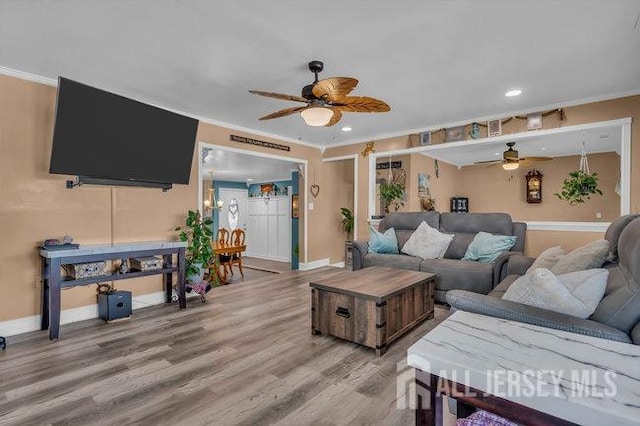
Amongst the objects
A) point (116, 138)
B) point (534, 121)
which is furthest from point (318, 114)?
point (534, 121)

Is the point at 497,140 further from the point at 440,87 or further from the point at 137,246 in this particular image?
the point at 137,246

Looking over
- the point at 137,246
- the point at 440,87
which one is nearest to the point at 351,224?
the point at 440,87

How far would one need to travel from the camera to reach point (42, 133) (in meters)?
3.16

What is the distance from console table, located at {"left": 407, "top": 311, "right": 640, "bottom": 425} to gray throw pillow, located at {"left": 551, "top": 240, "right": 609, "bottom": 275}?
1449 mm

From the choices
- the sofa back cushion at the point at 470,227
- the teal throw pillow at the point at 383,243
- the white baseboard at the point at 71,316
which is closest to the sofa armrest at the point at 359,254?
the teal throw pillow at the point at 383,243

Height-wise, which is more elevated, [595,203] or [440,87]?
[440,87]

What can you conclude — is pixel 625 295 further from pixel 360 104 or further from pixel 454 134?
pixel 454 134

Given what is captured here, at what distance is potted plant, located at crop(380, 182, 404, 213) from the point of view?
5.85 metres

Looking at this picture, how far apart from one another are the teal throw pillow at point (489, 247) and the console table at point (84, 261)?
11.4 ft

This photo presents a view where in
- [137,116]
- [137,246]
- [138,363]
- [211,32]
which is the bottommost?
[138,363]

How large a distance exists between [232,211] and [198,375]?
7.65m

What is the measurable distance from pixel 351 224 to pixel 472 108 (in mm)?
3304

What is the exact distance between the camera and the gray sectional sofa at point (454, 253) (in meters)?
3.57

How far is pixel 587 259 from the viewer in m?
2.04
